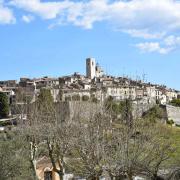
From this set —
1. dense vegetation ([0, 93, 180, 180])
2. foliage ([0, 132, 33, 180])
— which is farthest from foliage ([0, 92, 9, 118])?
foliage ([0, 132, 33, 180])

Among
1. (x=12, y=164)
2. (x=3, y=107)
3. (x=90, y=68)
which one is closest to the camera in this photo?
(x=12, y=164)

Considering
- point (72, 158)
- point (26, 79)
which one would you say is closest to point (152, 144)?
point (72, 158)

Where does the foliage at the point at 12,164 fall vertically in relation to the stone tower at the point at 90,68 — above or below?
below

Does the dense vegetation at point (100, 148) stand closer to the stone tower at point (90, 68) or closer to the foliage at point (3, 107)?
the foliage at point (3, 107)

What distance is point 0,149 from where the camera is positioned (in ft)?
88.5

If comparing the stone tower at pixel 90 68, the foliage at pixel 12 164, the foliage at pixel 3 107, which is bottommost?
the foliage at pixel 12 164

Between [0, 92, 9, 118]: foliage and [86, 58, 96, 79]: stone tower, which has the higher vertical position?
[86, 58, 96, 79]: stone tower

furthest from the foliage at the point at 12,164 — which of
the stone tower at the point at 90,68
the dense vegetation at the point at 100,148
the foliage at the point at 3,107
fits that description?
the stone tower at the point at 90,68

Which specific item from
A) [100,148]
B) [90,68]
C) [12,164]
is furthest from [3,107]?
[90,68]

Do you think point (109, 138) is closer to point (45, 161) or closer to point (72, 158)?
point (72, 158)

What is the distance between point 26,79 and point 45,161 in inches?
4129

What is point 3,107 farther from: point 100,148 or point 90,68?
point 90,68

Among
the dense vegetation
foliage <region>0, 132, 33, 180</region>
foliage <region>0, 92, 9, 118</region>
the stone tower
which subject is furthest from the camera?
the stone tower

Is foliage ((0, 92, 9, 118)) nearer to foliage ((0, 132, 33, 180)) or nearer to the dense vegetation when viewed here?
the dense vegetation
